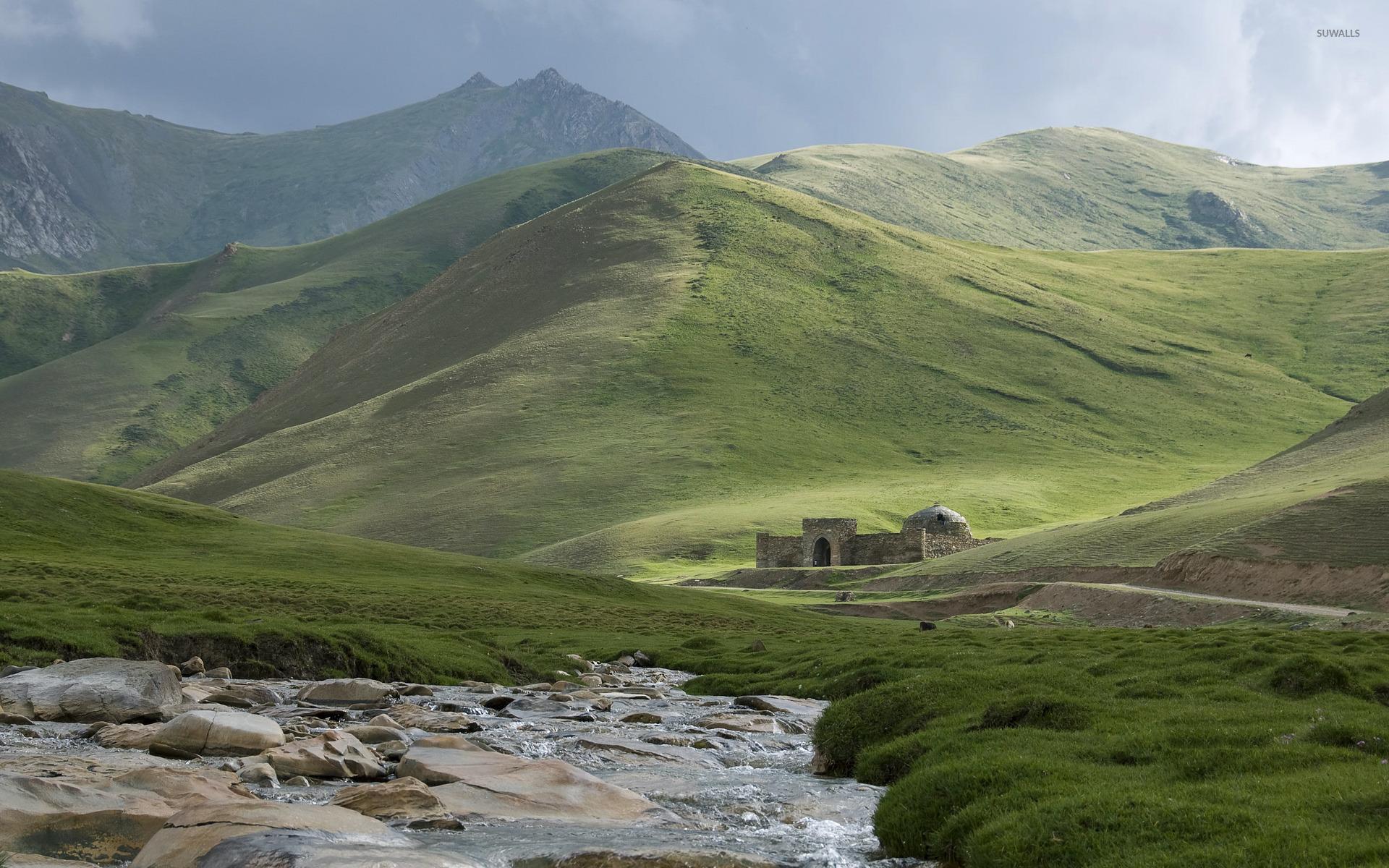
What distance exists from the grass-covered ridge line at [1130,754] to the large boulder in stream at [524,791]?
14.1 ft

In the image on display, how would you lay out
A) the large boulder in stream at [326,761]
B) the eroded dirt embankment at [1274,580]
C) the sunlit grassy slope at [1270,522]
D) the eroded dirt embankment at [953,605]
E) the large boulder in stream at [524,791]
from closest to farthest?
the large boulder in stream at [524,791], the large boulder in stream at [326,761], the eroded dirt embankment at [1274,580], the sunlit grassy slope at [1270,522], the eroded dirt embankment at [953,605]

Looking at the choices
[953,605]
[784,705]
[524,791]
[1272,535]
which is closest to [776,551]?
[953,605]

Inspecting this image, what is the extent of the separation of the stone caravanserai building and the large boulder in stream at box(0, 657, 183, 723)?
101100 millimetres

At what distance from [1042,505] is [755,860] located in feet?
479

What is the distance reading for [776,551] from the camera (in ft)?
421

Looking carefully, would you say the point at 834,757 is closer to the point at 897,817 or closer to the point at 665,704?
the point at 897,817

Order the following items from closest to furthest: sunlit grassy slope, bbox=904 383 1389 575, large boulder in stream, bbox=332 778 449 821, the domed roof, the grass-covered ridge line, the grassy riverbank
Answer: the grass-covered ridge line < the grassy riverbank < large boulder in stream, bbox=332 778 449 821 < sunlit grassy slope, bbox=904 383 1389 575 < the domed roof

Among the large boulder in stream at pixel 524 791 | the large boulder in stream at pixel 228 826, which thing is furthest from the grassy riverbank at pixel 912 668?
the large boulder in stream at pixel 228 826

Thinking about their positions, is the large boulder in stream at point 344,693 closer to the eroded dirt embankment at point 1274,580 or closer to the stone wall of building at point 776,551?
the eroded dirt embankment at point 1274,580

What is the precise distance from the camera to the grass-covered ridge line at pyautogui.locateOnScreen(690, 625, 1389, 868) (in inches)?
586

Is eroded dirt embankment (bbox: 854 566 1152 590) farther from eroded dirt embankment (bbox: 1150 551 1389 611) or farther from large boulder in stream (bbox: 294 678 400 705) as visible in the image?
large boulder in stream (bbox: 294 678 400 705)

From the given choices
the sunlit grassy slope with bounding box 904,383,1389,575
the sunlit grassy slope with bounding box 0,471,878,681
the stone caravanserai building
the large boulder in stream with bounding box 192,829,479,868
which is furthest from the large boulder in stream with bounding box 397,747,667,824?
the stone caravanserai building

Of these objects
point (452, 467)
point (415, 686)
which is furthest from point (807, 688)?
point (452, 467)

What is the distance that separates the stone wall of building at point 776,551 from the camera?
419ft
